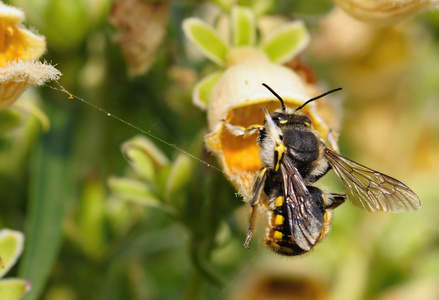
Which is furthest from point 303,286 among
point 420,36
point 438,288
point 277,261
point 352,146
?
point 420,36

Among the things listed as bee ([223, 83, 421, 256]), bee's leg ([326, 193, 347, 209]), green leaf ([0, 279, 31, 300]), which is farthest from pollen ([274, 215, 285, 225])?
green leaf ([0, 279, 31, 300])

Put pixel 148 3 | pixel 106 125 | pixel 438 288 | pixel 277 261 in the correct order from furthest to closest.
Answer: pixel 438 288 < pixel 277 261 < pixel 106 125 < pixel 148 3

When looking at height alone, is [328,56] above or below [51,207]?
above

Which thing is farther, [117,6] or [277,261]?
[277,261]

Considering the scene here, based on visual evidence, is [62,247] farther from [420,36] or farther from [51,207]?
[420,36]

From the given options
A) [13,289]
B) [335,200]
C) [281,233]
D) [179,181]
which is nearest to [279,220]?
[281,233]

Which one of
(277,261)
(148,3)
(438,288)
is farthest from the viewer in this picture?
(438,288)

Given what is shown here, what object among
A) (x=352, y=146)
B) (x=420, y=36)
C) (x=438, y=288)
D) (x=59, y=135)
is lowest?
(x=59, y=135)

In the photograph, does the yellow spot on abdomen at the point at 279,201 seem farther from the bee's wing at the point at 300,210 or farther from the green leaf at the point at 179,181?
the green leaf at the point at 179,181
